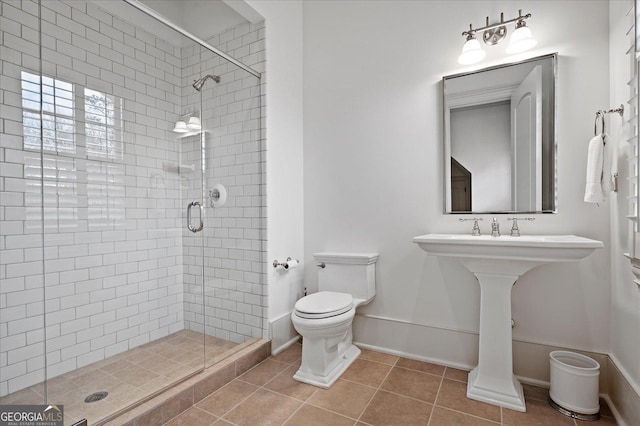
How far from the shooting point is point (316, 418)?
1.65 m

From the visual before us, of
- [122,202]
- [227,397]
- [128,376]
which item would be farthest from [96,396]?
[122,202]

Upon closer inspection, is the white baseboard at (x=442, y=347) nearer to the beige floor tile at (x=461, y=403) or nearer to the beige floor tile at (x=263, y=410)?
the beige floor tile at (x=461, y=403)

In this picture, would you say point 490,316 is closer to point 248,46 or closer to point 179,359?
point 179,359

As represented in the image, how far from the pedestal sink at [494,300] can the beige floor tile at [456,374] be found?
147 mm

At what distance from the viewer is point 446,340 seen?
7.25 ft

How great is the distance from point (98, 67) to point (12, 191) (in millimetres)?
967

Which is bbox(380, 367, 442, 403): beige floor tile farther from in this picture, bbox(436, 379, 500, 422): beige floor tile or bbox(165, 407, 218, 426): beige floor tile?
bbox(165, 407, 218, 426): beige floor tile

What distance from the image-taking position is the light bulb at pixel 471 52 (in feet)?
6.65

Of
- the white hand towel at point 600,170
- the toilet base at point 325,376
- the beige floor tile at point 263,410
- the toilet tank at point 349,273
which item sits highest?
the white hand towel at point 600,170

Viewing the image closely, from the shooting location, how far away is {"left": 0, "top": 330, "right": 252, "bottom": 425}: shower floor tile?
5.19 feet

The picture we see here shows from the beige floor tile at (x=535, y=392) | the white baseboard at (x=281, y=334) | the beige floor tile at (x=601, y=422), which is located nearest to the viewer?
the beige floor tile at (x=601, y=422)

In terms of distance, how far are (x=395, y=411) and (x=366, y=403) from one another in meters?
0.16

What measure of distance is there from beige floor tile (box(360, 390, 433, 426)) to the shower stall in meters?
0.98

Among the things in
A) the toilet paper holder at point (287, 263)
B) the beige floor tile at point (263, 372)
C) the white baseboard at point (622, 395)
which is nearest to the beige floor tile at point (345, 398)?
the beige floor tile at point (263, 372)
